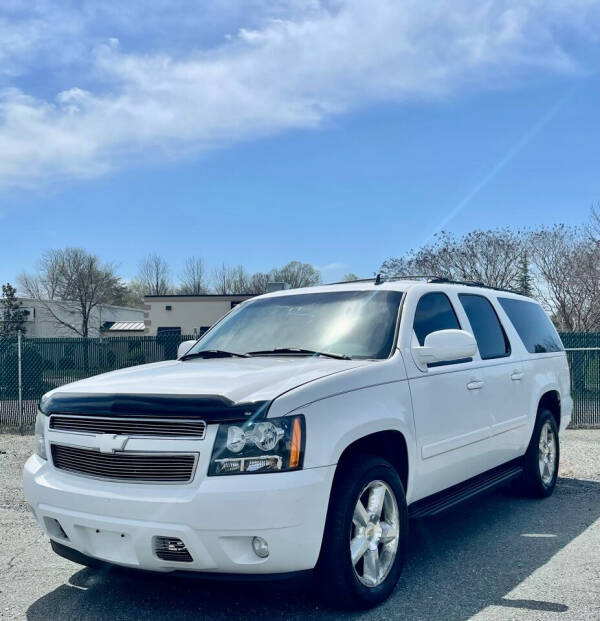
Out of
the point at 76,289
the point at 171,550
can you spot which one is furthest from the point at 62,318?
the point at 171,550

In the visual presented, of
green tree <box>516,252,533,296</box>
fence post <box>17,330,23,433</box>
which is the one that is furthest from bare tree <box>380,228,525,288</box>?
fence post <box>17,330,23,433</box>

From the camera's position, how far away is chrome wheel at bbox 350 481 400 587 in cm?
388

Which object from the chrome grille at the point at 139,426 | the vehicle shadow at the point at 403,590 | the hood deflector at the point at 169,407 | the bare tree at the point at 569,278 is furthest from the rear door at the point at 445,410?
the bare tree at the point at 569,278

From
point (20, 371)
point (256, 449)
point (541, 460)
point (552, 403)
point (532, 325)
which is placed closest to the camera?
point (256, 449)

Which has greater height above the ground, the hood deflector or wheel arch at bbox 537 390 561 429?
the hood deflector

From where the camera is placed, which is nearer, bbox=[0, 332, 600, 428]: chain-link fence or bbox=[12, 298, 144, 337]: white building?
bbox=[0, 332, 600, 428]: chain-link fence

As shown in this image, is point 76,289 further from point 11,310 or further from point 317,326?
point 317,326

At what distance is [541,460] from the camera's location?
6.66 m

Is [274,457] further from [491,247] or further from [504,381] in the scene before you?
[491,247]

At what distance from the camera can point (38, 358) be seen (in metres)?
12.9

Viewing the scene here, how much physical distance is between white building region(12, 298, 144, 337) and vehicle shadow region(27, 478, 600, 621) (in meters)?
43.0

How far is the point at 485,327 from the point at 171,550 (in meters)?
3.46

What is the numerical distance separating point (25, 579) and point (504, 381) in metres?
3.86

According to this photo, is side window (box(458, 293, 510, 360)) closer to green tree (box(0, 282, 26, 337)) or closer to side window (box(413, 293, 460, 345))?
side window (box(413, 293, 460, 345))
